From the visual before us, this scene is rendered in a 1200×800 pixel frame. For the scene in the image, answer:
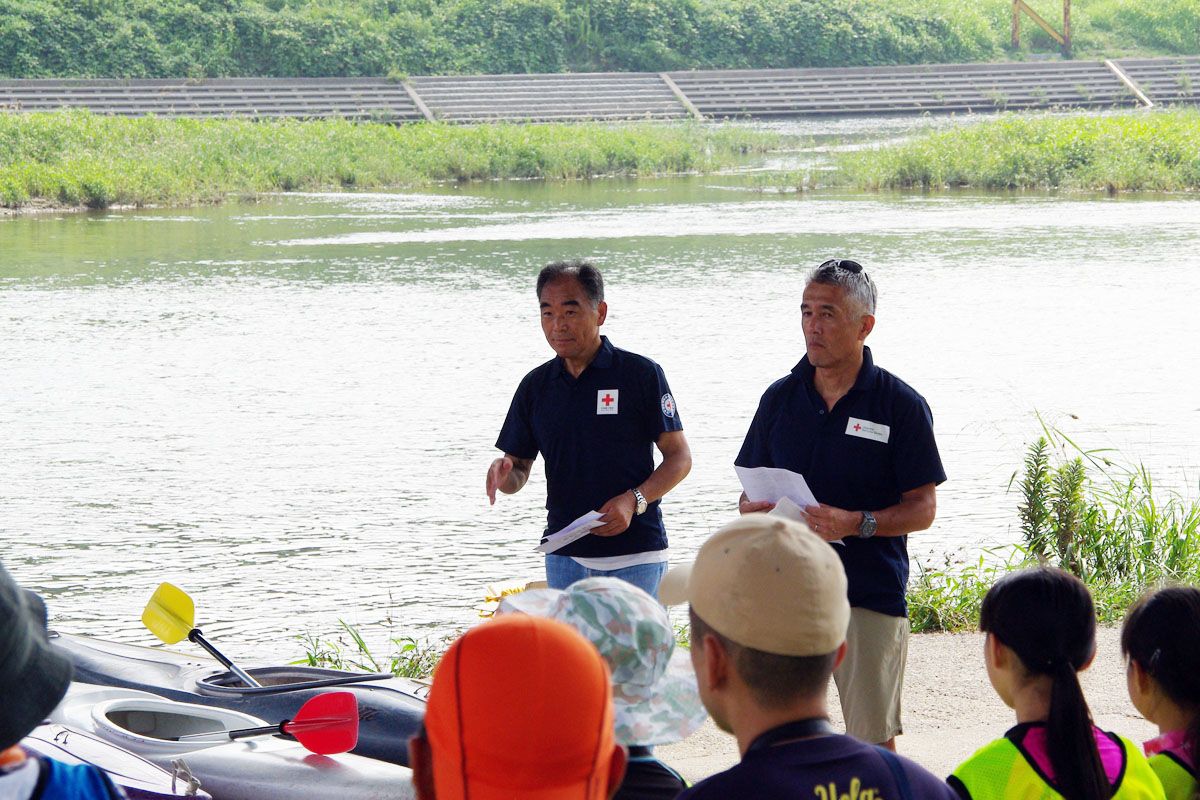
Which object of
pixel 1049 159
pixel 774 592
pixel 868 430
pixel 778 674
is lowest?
pixel 1049 159

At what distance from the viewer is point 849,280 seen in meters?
3.37

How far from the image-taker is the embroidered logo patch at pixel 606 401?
12.6 ft

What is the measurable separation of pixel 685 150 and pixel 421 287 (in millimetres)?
16574

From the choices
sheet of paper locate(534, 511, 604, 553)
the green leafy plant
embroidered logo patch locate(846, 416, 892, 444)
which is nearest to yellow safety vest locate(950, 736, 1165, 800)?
embroidered logo patch locate(846, 416, 892, 444)

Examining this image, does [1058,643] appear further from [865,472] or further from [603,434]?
[603,434]

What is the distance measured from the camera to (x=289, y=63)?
44.4 m

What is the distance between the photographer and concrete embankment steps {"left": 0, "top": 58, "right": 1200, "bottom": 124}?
38.0m

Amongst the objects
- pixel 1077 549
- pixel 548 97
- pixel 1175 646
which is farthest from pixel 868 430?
pixel 548 97

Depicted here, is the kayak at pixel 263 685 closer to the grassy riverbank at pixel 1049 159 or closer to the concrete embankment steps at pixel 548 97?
the grassy riverbank at pixel 1049 159

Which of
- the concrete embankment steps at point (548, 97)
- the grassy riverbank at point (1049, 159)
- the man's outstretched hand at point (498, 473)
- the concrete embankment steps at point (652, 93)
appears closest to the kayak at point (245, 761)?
the man's outstretched hand at point (498, 473)

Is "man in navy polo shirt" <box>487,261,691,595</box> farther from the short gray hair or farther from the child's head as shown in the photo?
the child's head

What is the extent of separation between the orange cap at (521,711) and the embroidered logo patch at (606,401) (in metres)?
2.26

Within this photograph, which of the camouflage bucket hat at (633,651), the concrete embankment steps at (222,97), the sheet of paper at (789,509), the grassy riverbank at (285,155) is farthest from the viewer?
the concrete embankment steps at (222,97)

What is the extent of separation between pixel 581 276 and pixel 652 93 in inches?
1616
